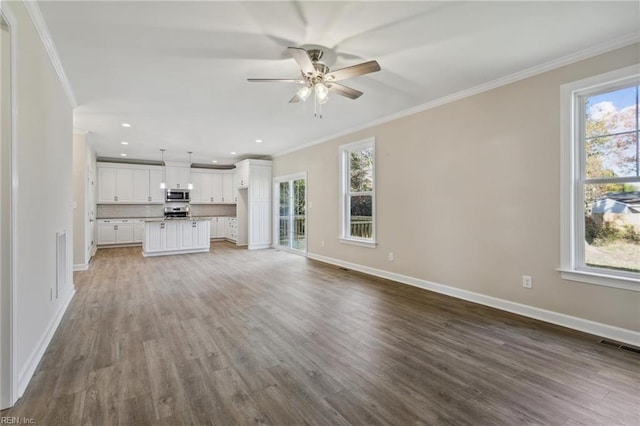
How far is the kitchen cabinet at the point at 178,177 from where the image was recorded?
929 cm

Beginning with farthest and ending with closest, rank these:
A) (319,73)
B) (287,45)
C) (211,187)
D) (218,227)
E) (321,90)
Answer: (218,227) < (211,187) < (321,90) < (319,73) < (287,45)

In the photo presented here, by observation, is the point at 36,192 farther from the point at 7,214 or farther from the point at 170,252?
the point at 170,252

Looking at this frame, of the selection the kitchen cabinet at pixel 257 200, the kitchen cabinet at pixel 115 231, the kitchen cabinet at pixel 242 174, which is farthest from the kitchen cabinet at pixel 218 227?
the kitchen cabinet at pixel 115 231

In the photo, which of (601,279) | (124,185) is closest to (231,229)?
(124,185)

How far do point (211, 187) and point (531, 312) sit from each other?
9.51 m

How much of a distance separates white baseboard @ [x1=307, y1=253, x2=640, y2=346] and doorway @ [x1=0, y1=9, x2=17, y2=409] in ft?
13.9

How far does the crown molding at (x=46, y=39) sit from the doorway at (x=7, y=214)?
46 centimetres

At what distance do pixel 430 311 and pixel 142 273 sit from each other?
16.1 feet

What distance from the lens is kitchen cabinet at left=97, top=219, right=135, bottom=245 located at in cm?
846

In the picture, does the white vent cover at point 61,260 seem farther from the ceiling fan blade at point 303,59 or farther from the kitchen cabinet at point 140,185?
the kitchen cabinet at point 140,185

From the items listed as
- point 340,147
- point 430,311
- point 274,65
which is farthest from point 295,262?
point 274,65

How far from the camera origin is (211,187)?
1028 centimetres

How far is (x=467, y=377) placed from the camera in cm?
211

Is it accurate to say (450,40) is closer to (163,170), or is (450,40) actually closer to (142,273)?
(142,273)
